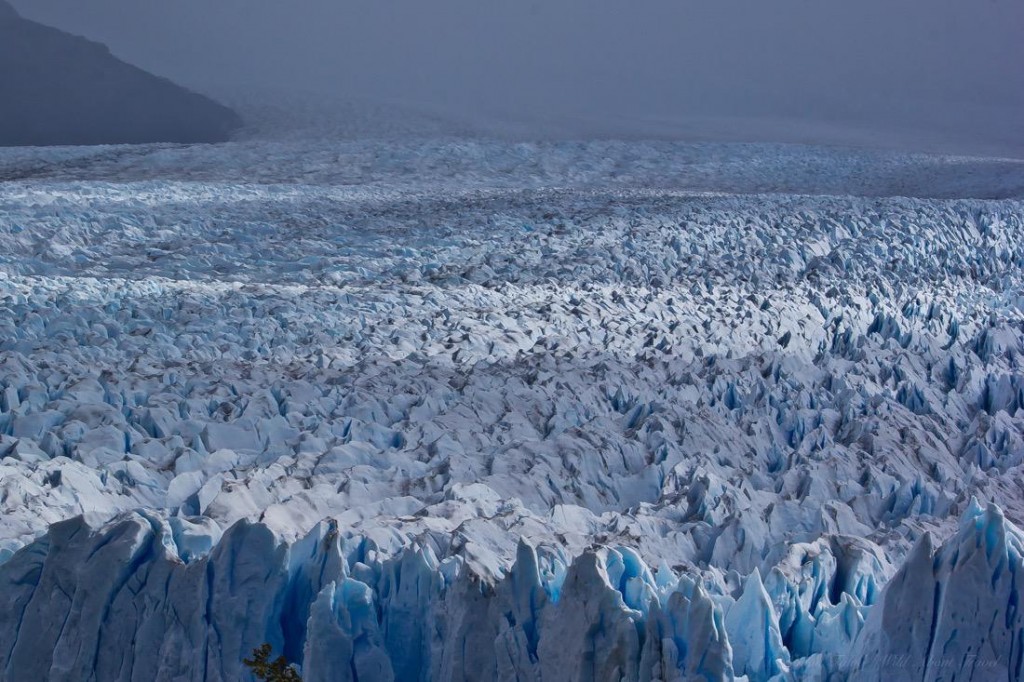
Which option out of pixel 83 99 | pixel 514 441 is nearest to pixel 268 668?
pixel 514 441

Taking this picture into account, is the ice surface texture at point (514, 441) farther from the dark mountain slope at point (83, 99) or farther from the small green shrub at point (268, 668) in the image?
the dark mountain slope at point (83, 99)

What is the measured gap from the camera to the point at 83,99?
22.0m

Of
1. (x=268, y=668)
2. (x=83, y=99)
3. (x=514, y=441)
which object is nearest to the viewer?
(x=268, y=668)

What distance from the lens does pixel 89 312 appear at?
21.7 feet

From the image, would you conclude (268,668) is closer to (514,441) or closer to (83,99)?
(514,441)

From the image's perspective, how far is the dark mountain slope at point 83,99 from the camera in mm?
19703

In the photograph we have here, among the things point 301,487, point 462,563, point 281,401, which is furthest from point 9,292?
point 462,563

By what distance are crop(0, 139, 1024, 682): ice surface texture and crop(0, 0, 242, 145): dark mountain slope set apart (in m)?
10.1

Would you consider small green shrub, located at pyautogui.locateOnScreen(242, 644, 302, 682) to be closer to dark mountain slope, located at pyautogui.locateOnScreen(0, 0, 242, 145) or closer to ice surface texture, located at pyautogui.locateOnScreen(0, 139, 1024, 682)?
ice surface texture, located at pyautogui.locateOnScreen(0, 139, 1024, 682)

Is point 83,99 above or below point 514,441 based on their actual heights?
above

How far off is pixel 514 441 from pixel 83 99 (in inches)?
815

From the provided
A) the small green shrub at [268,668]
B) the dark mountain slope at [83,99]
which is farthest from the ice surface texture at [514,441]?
the dark mountain slope at [83,99]

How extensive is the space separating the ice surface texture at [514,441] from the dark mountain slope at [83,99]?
10.1 m

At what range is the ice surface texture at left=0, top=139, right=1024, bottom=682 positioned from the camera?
2.77 meters
